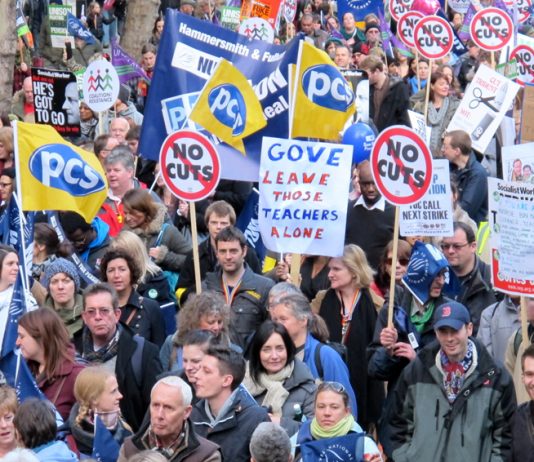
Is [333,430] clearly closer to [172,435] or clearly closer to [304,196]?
[172,435]

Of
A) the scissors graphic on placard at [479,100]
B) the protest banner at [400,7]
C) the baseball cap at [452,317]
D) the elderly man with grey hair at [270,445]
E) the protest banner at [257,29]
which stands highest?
the protest banner at [400,7]

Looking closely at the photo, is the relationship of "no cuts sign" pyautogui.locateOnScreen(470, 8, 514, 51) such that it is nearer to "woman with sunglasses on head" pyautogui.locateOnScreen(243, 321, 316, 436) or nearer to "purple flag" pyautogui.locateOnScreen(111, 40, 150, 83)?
"purple flag" pyautogui.locateOnScreen(111, 40, 150, 83)

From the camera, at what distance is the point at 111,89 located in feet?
54.4

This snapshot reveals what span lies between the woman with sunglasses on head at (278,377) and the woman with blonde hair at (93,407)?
0.88 meters

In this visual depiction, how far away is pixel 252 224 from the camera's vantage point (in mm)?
13305

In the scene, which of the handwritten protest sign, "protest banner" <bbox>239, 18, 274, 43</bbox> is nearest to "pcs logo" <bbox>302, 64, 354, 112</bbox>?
the handwritten protest sign

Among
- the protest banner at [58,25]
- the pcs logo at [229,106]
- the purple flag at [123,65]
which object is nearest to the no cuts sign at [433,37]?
the purple flag at [123,65]

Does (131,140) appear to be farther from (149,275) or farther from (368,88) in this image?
(149,275)

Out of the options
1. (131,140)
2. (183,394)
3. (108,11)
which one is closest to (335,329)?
(183,394)

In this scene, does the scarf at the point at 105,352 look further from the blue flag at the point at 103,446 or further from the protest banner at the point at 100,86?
the protest banner at the point at 100,86

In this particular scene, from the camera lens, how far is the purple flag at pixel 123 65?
20562mm

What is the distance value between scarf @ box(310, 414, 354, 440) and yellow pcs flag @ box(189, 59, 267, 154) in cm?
446

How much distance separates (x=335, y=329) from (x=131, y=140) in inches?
214

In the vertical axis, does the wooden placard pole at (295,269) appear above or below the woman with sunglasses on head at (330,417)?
above
